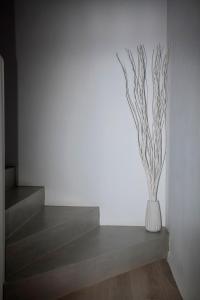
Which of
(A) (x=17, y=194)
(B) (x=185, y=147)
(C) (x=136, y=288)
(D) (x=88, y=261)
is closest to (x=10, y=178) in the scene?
(A) (x=17, y=194)

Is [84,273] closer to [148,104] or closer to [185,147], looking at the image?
[185,147]

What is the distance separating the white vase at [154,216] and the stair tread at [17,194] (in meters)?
1.04

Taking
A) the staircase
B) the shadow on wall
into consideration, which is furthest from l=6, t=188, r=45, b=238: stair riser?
the shadow on wall

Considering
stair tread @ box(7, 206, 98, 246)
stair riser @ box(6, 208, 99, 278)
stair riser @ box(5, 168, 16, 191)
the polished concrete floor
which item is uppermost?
stair riser @ box(5, 168, 16, 191)

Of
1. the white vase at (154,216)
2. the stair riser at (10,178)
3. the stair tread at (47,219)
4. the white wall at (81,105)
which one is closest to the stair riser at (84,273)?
the white vase at (154,216)

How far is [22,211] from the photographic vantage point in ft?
7.61

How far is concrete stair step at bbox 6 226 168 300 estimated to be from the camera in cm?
193

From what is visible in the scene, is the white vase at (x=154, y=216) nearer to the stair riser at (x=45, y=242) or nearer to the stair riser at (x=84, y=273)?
the stair riser at (x=84, y=273)

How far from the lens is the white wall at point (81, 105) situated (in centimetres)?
292

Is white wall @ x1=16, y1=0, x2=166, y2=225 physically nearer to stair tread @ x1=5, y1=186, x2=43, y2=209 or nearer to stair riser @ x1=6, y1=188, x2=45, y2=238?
stair tread @ x1=5, y1=186, x2=43, y2=209

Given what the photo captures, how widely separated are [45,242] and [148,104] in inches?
62.6

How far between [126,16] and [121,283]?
2.39m

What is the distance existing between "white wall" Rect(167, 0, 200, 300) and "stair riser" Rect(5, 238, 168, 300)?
0.21 meters

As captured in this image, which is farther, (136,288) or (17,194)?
(17,194)
